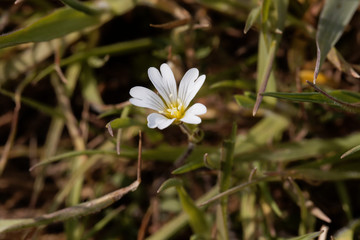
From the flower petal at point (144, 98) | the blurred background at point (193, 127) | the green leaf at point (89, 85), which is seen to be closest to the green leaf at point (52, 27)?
the blurred background at point (193, 127)

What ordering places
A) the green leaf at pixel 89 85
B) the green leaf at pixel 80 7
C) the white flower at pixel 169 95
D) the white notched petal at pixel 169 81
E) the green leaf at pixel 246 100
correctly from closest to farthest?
the white flower at pixel 169 95 < the white notched petal at pixel 169 81 < the green leaf at pixel 246 100 < the green leaf at pixel 80 7 < the green leaf at pixel 89 85

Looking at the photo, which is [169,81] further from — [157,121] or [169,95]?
[157,121]

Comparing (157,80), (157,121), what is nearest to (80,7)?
(157,80)

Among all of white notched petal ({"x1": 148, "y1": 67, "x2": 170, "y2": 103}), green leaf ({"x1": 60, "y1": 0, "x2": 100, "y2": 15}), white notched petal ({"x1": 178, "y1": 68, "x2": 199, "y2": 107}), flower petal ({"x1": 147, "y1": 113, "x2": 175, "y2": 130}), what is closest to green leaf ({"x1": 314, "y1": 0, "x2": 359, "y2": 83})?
white notched petal ({"x1": 178, "y1": 68, "x2": 199, "y2": 107})

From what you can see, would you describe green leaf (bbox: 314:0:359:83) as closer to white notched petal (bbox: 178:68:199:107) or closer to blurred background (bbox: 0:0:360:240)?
blurred background (bbox: 0:0:360:240)

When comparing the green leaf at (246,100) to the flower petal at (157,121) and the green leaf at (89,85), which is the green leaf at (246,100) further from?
the green leaf at (89,85)
